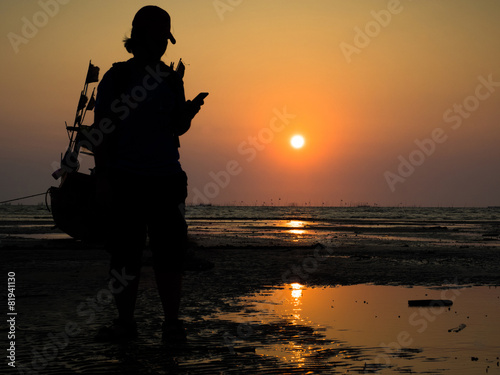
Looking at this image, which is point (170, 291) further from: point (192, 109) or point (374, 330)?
point (374, 330)

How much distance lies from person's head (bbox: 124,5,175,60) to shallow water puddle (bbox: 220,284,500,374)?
2206mm

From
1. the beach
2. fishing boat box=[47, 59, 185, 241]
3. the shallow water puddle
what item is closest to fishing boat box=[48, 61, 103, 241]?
fishing boat box=[47, 59, 185, 241]

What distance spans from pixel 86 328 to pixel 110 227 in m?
1.07

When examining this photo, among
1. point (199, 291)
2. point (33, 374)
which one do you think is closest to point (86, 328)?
point (33, 374)

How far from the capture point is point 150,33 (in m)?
4.19

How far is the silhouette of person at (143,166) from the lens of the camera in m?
4.06

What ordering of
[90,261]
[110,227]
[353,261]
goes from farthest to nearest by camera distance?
[353,261]
[90,261]
[110,227]

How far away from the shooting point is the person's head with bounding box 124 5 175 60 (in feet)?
13.7

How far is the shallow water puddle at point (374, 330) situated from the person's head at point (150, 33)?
7.24ft

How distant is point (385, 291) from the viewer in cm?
775

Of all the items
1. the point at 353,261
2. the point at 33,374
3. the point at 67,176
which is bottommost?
the point at 33,374

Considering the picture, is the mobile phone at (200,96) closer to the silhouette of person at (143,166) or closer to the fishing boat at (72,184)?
the silhouette of person at (143,166)

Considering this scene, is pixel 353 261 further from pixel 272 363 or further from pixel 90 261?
pixel 272 363

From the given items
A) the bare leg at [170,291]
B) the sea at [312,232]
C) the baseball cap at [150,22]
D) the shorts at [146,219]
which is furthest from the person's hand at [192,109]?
the sea at [312,232]
